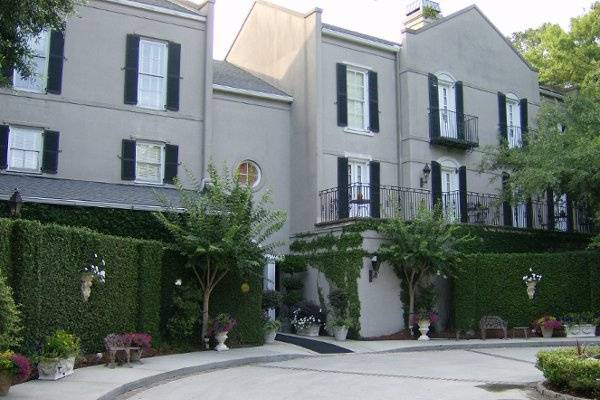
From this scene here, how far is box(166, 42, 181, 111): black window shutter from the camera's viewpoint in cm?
2080

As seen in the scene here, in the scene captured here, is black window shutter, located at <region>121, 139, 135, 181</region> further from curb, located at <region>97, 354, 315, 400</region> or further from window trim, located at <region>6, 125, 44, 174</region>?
curb, located at <region>97, 354, 315, 400</region>

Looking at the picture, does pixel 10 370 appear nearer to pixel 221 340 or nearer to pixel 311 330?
pixel 221 340

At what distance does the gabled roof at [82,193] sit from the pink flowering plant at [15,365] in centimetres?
719

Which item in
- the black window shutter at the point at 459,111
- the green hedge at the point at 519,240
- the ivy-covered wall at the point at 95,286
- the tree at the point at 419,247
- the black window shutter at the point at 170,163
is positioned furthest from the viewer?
the black window shutter at the point at 459,111

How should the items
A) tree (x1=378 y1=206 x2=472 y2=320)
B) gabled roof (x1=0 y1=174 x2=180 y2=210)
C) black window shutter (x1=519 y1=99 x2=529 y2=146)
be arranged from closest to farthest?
gabled roof (x1=0 y1=174 x2=180 y2=210)
tree (x1=378 y1=206 x2=472 y2=320)
black window shutter (x1=519 y1=99 x2=529 y2=146)

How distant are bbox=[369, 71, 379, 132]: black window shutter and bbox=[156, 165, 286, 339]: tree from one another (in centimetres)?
721

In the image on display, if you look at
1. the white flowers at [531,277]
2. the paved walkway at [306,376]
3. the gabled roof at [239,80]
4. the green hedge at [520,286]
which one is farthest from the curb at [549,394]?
the gabled roof at [239,80]

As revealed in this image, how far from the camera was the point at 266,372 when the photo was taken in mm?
14320

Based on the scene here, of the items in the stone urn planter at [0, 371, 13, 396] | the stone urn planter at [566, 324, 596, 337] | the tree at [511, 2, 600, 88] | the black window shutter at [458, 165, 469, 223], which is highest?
the tree at [511, 2, 600, 88]

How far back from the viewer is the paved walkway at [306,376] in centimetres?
1119

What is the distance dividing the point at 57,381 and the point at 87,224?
6360 mm

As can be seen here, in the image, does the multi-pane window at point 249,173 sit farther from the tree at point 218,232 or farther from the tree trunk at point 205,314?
the tree trunk at point 205,314

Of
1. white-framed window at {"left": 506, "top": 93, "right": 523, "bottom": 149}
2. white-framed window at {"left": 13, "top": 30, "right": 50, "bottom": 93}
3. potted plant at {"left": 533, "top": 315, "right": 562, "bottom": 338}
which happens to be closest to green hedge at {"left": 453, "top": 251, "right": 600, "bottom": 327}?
potted plant at {"left": 533, "top": 315, "right": 562, "bottom": 338}

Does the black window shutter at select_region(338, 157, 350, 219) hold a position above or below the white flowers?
above
